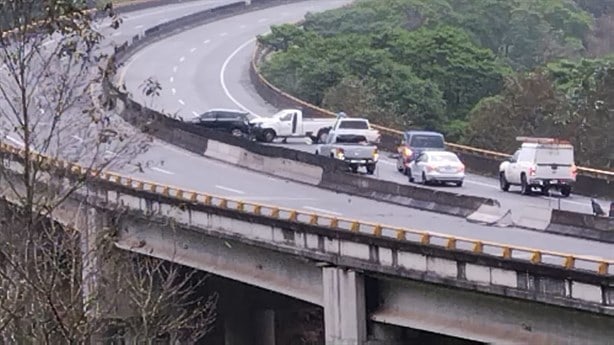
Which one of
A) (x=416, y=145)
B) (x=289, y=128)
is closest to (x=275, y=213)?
(x=416, y=145)

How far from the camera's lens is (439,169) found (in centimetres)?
4250

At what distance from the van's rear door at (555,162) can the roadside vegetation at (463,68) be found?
12863mm

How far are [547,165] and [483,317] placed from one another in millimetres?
18154

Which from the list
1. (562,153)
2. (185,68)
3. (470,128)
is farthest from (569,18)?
(562,153)

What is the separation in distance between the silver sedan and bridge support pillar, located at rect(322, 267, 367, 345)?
17478 mm

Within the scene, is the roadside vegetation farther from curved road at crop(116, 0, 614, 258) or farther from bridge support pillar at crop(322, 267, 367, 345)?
bridge support pillar at crop(322, 267, 367, 345)

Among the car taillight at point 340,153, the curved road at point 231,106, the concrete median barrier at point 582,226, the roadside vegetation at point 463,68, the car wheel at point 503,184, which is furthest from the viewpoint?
the roadside vegetation at point 463,68

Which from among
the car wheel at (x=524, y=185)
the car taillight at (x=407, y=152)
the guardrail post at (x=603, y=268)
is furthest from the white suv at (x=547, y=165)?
the guardrail post at (x=603, y=268)

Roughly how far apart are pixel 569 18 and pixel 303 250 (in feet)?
243

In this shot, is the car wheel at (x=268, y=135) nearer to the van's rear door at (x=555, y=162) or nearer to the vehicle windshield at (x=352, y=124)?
the vehicle windshield at (x=352, y=124)

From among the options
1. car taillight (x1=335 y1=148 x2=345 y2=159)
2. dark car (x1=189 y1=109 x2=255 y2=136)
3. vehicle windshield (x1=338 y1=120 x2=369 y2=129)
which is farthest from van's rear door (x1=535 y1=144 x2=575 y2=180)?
dark car (x1=189 y1=109 x2=255 y2=136)

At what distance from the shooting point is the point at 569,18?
317 feet

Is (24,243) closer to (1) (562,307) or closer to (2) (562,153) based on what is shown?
(1) (562,307)

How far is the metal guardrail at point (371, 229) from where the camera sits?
20.1 meters
